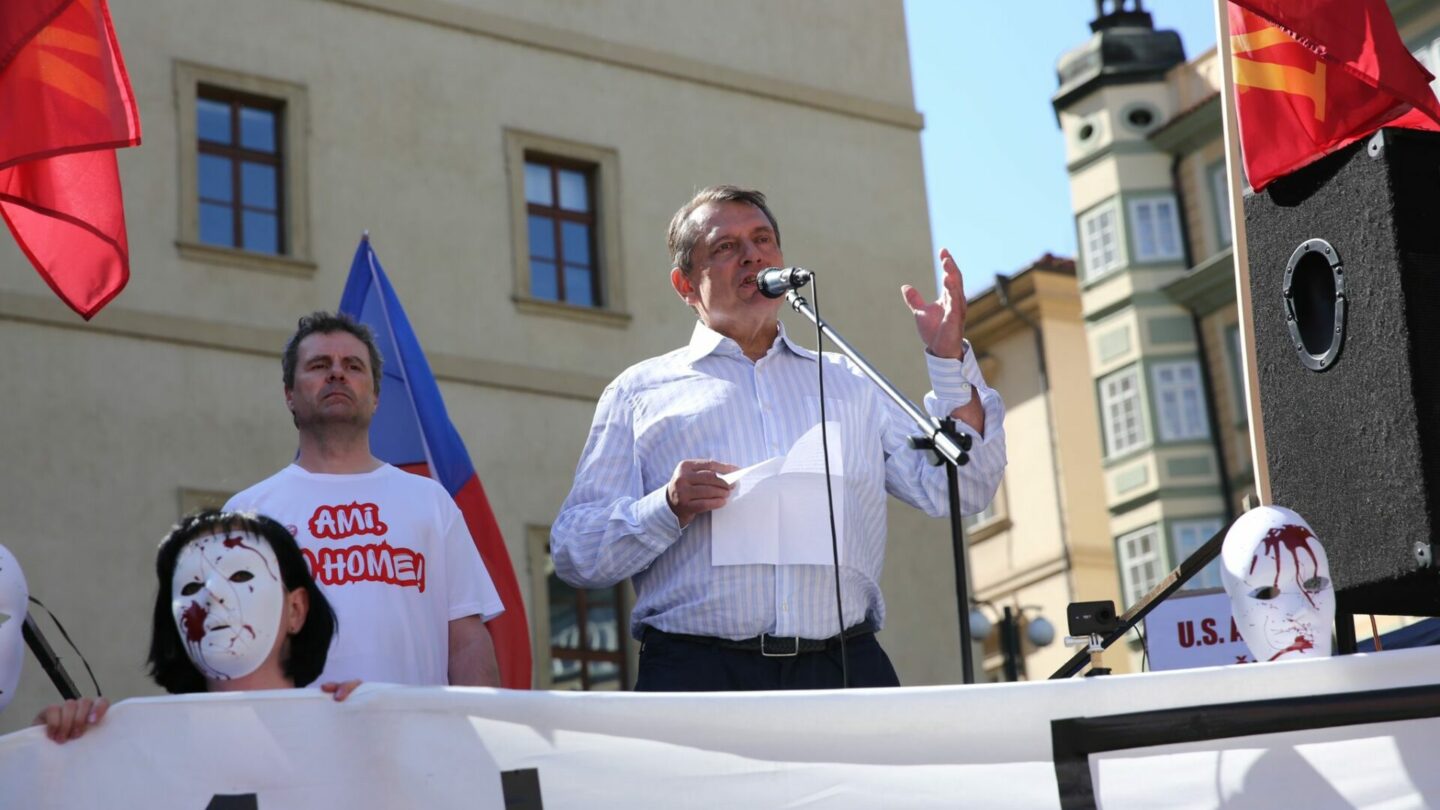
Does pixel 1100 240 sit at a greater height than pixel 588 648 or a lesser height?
greater

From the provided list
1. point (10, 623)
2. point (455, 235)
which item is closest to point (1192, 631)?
point (10, 623)

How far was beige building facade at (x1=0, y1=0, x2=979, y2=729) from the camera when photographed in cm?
1448

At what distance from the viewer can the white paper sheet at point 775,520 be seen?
486cm

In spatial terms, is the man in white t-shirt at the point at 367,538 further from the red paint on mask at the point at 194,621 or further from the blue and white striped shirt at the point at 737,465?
the red paint on mask at the point at 194,621

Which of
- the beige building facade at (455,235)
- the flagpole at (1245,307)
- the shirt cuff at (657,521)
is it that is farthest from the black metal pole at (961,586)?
the beige building facade at (455,235)

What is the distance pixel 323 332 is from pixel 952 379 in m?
1.44

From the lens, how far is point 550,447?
54.1 feet

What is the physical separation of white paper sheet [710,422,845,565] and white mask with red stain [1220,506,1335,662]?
1020mm

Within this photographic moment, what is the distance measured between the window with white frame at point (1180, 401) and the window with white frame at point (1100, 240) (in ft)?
6.77

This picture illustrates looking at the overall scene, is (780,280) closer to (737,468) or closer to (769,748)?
(737,468)

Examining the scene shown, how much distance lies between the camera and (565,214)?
17406 millimetres

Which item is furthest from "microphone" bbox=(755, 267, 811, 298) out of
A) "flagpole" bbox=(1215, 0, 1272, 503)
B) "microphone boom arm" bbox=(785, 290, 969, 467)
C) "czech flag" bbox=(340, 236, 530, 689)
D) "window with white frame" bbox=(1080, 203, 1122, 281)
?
"window with white frame" bbox=(1080, 203, 1122, 281)

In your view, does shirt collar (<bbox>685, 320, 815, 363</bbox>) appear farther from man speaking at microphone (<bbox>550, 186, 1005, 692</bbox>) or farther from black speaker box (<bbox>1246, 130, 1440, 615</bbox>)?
black speaker box (<bbox>1246, 130, 1440, 615</bbox>)

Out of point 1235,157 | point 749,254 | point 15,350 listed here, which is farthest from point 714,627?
point 15,350
